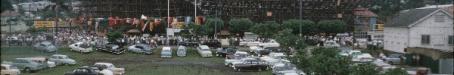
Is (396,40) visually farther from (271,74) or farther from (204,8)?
(204,8)

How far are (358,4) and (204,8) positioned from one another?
14934 millimetres

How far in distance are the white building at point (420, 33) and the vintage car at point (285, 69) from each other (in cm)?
435

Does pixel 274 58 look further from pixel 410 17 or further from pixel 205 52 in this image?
pixel 410 17

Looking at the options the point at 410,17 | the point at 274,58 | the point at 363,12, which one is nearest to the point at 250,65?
the point at 274,58

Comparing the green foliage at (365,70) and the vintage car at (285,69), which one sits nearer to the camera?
the green foliage at (365,70)

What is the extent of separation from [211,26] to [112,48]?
1299 cm

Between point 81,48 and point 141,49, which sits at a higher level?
point 81,48

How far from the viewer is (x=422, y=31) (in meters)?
31.1

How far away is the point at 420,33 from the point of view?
102 ft

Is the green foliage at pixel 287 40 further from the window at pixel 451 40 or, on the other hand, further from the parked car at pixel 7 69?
the parked car at pixel 7 69

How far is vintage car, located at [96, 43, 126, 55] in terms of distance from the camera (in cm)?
3347

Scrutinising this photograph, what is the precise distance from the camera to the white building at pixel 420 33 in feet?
87.9

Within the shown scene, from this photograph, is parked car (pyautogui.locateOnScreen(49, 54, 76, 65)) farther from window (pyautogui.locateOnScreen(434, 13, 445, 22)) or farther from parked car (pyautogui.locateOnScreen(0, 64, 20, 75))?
window (pyautogui.locateOnScreen(434, 13, 445, 22))

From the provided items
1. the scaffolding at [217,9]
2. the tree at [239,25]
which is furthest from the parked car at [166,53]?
the scaffolding at [217,9]
